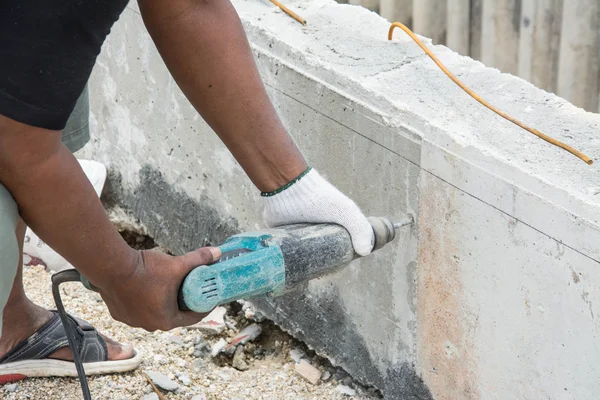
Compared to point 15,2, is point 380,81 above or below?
below

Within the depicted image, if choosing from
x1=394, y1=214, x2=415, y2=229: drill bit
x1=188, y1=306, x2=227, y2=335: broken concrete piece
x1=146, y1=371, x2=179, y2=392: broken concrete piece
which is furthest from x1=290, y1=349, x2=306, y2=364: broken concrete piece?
x1=394, y1=214, x2=415, y2=229: drill bit

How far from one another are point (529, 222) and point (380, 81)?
585 millimetres

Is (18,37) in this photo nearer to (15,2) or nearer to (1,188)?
(15,2)

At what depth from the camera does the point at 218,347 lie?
3.01 m

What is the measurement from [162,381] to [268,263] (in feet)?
3.16

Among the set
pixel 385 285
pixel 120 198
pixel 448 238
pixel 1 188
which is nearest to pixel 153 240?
pixel 120 198

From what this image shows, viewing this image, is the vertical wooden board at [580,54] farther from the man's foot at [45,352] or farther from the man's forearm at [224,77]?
the man's foot at [45,352]

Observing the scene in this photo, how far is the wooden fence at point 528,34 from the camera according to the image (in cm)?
388

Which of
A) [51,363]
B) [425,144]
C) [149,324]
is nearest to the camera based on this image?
[149,324]

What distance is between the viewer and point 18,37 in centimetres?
160

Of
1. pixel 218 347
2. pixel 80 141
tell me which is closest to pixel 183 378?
pixel 218 347

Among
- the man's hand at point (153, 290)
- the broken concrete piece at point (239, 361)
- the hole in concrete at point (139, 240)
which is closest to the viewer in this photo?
the man's hand at point (153, 290)

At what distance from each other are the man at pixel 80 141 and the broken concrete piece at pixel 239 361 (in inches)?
31.6

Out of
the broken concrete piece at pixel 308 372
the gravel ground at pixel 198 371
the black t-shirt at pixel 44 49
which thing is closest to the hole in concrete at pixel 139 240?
the gravel ground at pixel 198 371
